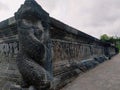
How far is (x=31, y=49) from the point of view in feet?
7.27

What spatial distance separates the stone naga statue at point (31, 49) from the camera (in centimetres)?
217

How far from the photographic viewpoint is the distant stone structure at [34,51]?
2219 millimetres

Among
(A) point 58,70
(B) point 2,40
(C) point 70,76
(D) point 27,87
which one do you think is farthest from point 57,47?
(D) point 27,87

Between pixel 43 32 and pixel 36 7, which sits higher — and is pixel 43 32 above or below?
below

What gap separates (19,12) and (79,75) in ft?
8.21

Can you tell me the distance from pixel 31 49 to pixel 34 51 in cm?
5

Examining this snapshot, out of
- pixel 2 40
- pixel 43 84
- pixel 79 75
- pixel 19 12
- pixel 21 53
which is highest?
pixel 19 12

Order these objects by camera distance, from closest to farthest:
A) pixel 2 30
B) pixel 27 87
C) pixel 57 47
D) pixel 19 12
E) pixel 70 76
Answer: pixel 27 87 → pixel 19 12 → pixel 2 30 → pixel 57 47 → pixel 70 76

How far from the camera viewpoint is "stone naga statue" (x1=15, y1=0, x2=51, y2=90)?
2.17m

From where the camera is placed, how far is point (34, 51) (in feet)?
7.29

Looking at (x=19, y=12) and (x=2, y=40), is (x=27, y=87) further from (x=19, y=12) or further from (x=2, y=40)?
(x=2, y=40)

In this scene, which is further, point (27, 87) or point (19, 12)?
point (19, 12)

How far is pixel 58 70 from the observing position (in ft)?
10.5

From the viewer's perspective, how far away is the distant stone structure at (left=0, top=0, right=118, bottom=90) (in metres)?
2.22
